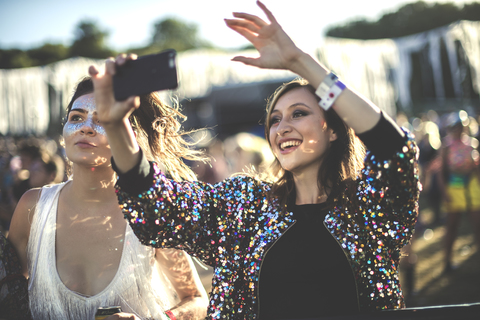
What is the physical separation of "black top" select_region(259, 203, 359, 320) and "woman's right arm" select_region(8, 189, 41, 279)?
51.4 inches

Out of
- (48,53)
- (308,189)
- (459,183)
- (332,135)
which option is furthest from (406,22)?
(308,189)

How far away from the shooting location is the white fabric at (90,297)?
1.75 m

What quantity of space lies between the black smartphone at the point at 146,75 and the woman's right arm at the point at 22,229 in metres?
1.17

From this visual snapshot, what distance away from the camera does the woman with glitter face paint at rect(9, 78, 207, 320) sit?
1.77 metres

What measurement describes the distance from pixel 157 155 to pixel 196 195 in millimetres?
497

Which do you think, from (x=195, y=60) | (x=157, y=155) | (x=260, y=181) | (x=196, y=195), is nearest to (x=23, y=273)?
(x=157, y=155)

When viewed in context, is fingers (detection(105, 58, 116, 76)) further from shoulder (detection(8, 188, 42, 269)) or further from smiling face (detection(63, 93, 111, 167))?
shoulder (detection(8, 188, 42, 269))

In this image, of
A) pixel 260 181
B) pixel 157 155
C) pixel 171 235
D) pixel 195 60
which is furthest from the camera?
pixel 195 60

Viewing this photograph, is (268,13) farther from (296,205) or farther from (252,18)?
(296,205)

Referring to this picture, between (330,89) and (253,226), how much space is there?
739 millimetres

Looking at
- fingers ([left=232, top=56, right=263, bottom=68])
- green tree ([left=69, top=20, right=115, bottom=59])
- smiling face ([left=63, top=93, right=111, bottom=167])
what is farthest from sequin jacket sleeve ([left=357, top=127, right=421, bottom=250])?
green tree ([left=69, top=20, right=115, bottom=59])

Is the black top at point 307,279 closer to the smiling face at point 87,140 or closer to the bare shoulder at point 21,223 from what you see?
the smiling face at point 87,140

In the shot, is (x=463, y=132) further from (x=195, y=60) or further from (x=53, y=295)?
(x=195, y=60)

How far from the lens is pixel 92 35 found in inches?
1959
